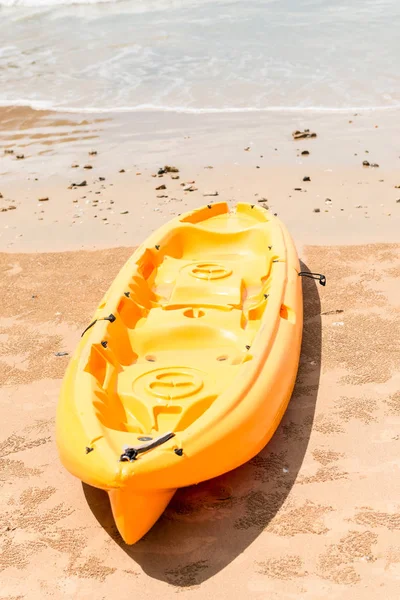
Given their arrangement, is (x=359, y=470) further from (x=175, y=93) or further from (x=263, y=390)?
(x=175, y=93)

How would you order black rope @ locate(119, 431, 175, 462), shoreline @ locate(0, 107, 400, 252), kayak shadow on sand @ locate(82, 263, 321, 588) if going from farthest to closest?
shoreline @ locate(0, 107, 400, 252)
kayak shadow on sand @ locate(82, 263, 321, 588)
black rope @ locate(119, 431, 175, 462)

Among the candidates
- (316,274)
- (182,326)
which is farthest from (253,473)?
(316,274)

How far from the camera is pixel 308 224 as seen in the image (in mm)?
7301

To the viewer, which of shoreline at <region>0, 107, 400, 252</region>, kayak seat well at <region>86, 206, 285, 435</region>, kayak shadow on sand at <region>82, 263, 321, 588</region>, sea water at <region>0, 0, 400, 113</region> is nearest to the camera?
kayak shadow on sand at <region>82, 263, 321, 588</region>

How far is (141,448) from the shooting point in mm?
3109

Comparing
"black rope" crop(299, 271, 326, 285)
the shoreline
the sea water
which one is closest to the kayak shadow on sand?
"black rope" crop(299, 271, 326, 285)

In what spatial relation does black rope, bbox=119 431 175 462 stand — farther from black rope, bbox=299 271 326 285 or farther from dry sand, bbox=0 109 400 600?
black rope, bbox=299 271 326 285

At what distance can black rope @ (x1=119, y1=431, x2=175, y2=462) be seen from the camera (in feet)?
10.1

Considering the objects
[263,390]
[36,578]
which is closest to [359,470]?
[263,390]

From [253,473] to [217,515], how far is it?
0.37 m

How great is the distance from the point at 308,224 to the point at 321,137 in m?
2.75

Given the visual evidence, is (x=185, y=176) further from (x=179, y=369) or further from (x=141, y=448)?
(x=141, y=448)

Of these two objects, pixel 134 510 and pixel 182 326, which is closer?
pixel 134 510

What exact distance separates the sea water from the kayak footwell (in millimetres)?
8722
